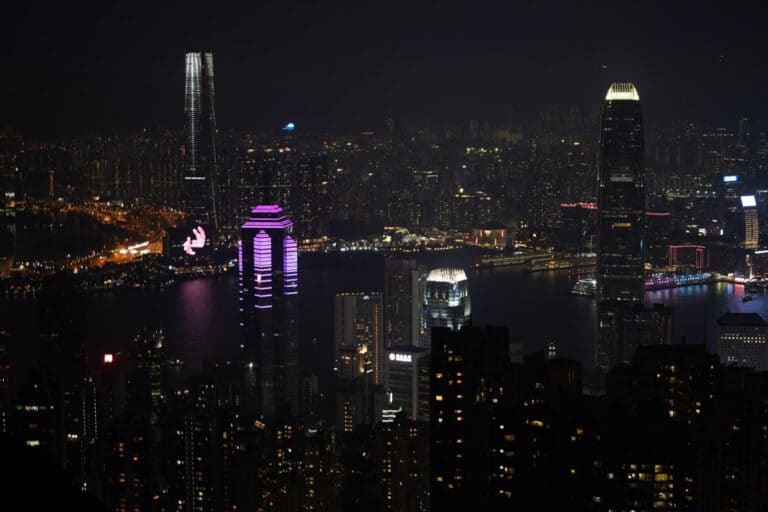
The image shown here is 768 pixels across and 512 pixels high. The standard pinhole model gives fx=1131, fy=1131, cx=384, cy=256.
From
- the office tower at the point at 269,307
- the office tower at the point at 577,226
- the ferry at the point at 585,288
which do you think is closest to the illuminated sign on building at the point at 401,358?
the office tower at the point at 269,307

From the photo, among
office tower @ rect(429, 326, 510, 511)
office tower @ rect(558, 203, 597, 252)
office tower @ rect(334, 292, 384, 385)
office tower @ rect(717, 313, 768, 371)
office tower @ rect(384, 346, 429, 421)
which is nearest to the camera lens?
office tower @ rect(429, 326, 510, 511)

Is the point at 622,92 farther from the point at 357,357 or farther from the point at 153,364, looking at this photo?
the point at 153,364

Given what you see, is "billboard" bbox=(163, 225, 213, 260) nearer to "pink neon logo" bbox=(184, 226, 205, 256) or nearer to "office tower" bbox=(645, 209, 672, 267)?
"pink neon logo" bbox=(184, 226, 205, 256)

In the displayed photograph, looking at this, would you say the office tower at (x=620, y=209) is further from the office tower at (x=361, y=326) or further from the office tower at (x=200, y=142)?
the office tower at (x=200, y=142)

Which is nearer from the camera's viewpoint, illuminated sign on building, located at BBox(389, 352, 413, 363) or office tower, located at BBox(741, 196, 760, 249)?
illuminated sign on building, located at BBox(389, 352, 413, 363)

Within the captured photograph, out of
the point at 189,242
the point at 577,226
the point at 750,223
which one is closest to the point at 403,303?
the point at 189,242

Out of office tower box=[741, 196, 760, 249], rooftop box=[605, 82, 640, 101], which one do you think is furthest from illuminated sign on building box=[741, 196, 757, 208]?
rooftop box=[605, 82, 640, 101]
